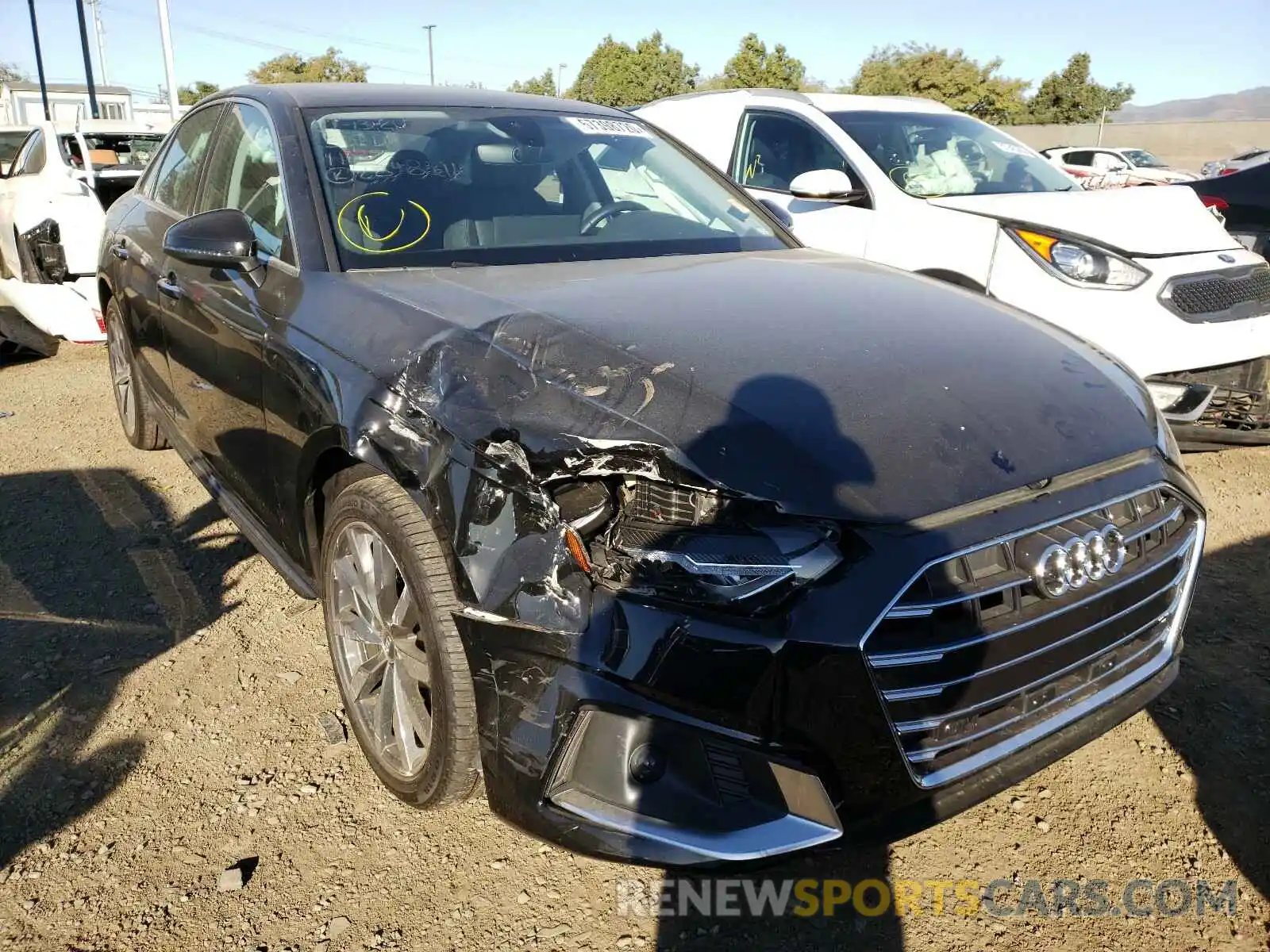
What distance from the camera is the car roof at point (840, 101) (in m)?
5.66

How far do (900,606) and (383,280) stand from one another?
5.14ft

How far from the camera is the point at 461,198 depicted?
2.89m

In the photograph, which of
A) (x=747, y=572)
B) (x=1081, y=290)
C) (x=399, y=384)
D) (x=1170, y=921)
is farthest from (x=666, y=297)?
(x=1081, y=290)

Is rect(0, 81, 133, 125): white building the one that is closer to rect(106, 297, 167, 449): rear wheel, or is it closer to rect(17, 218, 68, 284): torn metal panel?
rect(17, 218, 68, 284): torn metal panel

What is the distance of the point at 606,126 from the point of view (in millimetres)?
3551

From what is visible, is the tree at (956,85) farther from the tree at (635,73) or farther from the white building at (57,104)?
the white building at (57,104)

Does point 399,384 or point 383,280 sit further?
point 383,280

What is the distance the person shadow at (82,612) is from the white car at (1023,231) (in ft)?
8.83

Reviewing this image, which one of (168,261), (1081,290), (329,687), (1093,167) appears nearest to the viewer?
(329,687)

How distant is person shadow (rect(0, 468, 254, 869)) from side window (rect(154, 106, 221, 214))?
1.26 m

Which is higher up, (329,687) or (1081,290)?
(1081,290)

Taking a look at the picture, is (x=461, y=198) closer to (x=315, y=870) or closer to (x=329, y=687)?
(x=329, y=687)

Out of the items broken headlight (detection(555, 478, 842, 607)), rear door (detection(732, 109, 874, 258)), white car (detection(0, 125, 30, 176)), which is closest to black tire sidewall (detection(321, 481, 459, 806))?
broken headlight (detection(555, 478, 842, 607))

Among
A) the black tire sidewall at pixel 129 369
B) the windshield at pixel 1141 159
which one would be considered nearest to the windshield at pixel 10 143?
the black tire sidewall at pixel 129 369
